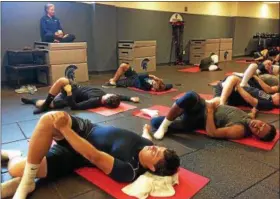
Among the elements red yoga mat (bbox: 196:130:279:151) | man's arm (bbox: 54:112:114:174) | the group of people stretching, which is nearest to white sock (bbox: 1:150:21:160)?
the group of people stretching

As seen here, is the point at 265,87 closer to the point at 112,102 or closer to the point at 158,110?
the point at 158,110

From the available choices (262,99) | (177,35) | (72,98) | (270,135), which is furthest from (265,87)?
(177,35)

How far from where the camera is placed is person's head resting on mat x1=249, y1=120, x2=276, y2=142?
8.65ft

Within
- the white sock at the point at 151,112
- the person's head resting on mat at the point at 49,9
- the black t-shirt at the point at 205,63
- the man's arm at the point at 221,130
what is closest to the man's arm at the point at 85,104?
the white sock at the point at 151,112

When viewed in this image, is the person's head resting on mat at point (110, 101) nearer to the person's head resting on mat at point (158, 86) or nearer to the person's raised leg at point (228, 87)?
the person's head resting on mat at point (158, 86)

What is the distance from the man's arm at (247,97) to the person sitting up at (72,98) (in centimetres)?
161

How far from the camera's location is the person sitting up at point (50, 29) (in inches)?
214

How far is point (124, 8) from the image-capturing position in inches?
280

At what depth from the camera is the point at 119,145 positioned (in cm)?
192

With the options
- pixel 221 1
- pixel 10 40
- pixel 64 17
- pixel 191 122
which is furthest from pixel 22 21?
pixel 221 1

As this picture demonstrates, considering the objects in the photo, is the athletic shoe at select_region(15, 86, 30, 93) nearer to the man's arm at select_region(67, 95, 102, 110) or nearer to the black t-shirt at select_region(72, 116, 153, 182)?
the man's arm at select_region(67, 95, 102, 110)

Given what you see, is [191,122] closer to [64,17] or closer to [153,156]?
[153,156]

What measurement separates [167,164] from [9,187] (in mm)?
1027

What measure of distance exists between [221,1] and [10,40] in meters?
7.55
